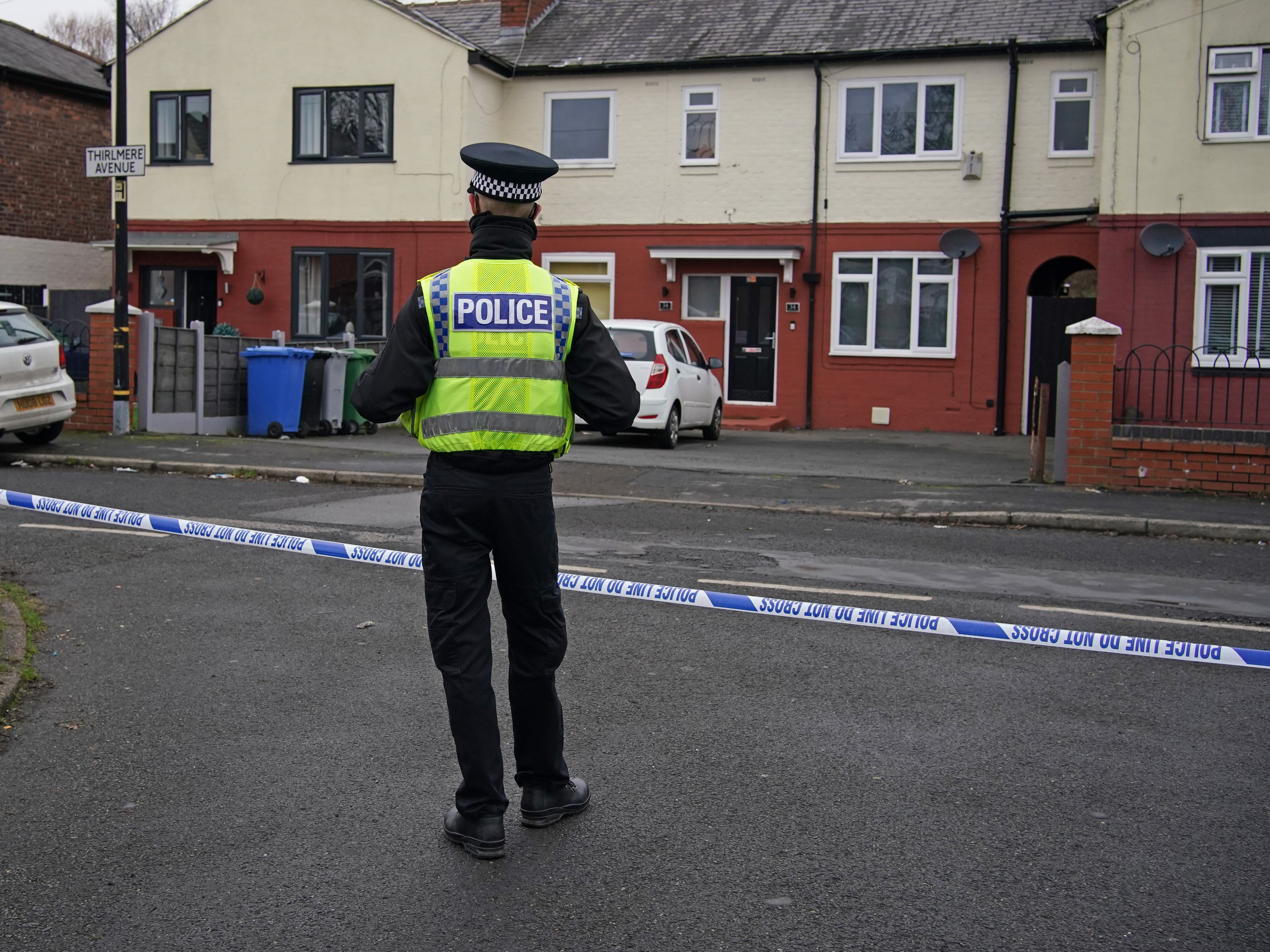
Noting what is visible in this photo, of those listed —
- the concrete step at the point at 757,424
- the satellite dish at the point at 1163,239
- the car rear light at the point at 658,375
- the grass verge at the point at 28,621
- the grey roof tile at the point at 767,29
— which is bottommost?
the grass verge at the point at 28,621

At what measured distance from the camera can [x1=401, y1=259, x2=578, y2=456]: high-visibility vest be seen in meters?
3.81

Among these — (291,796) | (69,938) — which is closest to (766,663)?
(291,796)

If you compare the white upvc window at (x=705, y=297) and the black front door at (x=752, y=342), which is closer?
the black front door at (x=752, y=342)

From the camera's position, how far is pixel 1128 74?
19.2 metres

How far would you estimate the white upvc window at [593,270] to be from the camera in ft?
78.6

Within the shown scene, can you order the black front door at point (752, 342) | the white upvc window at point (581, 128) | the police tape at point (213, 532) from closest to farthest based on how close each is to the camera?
1. the police tape at point (213, 532)
2. the black front door at point (752, 342)
3. the white upvc window at point (581, 128)

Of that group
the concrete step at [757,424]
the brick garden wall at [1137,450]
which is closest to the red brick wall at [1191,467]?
the brick garden wall at [1137,450]

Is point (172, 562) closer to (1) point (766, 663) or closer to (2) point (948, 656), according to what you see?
(1) point (766, 663)

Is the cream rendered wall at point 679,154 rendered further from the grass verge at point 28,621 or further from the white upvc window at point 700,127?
the grass verge at point 28,621

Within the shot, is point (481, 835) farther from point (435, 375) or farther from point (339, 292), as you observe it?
point (339, 292)

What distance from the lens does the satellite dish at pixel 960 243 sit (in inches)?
852

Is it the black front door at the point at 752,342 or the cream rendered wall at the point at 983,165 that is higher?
the cream rendered wall at the point at 983,165

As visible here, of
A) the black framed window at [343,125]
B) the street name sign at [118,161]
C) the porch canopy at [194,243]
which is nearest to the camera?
the street name sign at [118,161]

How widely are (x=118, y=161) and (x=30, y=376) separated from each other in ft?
11.3
